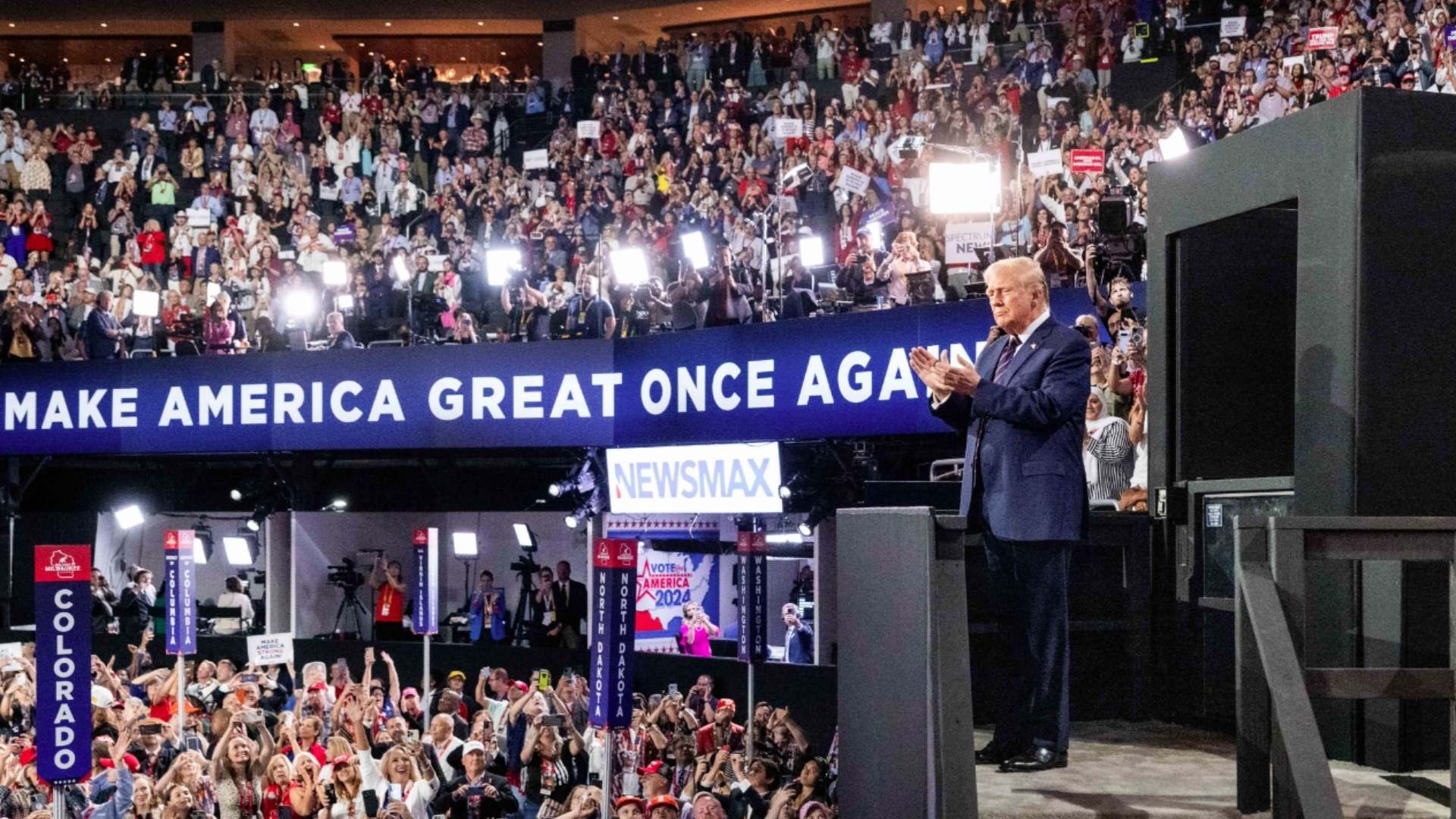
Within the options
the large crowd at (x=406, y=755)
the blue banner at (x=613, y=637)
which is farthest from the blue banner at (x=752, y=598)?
the blue banner at (x=613, y=637)

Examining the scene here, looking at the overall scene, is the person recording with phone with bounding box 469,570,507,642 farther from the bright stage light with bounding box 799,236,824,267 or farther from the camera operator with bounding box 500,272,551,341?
the bright stage light with bounding box 799,236,824,267

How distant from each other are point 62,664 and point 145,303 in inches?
380

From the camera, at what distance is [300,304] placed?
17.2 meters

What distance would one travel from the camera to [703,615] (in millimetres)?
18312

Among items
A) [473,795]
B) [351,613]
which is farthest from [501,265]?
[473,795]

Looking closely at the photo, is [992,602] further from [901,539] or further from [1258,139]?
[901,539]

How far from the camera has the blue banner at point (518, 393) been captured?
12734mm

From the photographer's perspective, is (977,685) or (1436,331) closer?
(1436,331)

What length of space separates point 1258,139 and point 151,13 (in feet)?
98.3

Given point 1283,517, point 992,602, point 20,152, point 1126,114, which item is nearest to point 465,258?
point 1126,114

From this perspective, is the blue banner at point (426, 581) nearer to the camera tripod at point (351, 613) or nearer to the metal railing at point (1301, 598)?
the camera tripod at point (351, 613)

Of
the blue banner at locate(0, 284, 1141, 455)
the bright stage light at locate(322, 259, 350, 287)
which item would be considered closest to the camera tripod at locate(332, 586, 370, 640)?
the blue banner at locate(0, 284, 1141, 455)

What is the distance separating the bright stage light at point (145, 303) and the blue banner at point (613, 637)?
31.7ft

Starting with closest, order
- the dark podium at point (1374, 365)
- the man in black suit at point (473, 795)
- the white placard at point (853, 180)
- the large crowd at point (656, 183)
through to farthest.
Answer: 1. the dark podium at point (1374, 365)
2. the man in black suit at point (473, 795)
3. the large crowd at point (656, 183)
4. the white placard at point (853, 180)
